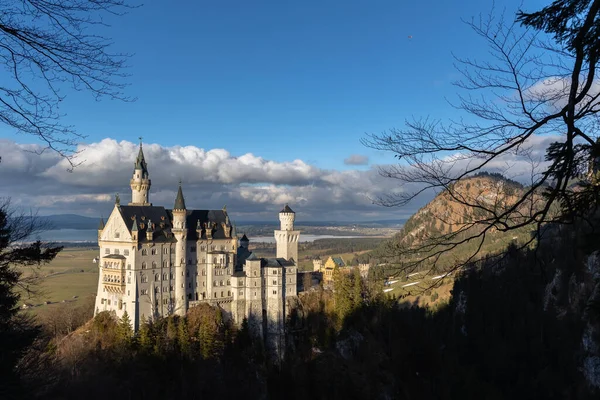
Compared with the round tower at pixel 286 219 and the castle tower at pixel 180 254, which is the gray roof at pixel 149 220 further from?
the round tower at pixel 286 219

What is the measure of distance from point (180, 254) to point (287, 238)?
68.8 feet

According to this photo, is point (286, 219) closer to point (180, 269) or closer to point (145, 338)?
point (180, 269)

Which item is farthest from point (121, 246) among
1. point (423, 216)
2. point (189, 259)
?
point (423, 216)

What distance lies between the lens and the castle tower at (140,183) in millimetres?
77188

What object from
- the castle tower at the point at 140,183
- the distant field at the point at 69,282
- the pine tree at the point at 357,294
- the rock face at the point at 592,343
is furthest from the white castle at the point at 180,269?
the rock face at the point at 592,343

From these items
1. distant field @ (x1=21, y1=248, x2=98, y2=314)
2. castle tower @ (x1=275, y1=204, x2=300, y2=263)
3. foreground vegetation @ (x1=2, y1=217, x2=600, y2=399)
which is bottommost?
foreground vegetation @ (x1=2, y1=217, x2=600, y2=399)

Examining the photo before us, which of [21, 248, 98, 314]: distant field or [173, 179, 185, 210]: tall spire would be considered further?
[21, 248, 98, 314]: distant field

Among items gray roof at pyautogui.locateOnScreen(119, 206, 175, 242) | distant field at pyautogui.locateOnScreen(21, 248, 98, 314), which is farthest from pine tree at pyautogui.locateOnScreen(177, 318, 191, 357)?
distant field at pyautogui.locateOnScreen(21, 248, 98, 314)

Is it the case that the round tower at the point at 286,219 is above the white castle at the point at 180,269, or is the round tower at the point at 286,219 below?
above

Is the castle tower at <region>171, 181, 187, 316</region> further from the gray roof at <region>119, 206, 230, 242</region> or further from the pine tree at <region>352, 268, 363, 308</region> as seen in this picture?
the pine tree at <region>352, 268, 363, 308</region>

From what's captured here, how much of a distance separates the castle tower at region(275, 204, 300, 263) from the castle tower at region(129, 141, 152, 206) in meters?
22.6

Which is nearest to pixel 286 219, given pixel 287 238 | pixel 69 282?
pixel 287 238

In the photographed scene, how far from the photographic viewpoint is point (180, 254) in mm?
69125

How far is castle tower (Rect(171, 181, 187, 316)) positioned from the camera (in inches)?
2694
